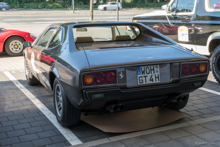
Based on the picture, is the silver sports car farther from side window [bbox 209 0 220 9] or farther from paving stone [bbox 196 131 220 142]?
side window [bbox 209 0 220 9]

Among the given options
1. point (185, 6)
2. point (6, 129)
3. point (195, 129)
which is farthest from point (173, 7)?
point (6, 129)

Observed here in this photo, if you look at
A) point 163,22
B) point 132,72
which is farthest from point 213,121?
point 163,22

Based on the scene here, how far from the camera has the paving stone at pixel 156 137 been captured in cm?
352

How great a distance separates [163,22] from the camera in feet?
25.5

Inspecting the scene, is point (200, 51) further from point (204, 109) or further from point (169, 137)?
point (169, 137)

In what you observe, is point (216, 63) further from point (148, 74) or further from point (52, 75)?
point (52, 75)

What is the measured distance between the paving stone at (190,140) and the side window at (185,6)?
4163 mm

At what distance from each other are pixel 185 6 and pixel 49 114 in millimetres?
4450

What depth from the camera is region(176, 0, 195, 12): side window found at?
694 centimetres

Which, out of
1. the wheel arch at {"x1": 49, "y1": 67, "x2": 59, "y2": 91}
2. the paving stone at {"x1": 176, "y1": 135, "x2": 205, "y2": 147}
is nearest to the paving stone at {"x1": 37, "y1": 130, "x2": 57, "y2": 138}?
the wheel arch at {"x1": 49, "y1": 67, "x2": 59, "y2": 91}

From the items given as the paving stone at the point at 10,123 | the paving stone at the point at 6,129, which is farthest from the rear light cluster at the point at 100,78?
the paving stone at the point at 10,123

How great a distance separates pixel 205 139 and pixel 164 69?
0.98 metres

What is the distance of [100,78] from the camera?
3.27m

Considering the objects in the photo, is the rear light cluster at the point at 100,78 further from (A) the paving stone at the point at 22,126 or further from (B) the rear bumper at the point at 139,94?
(A) the paving stone at the point at 22,126
